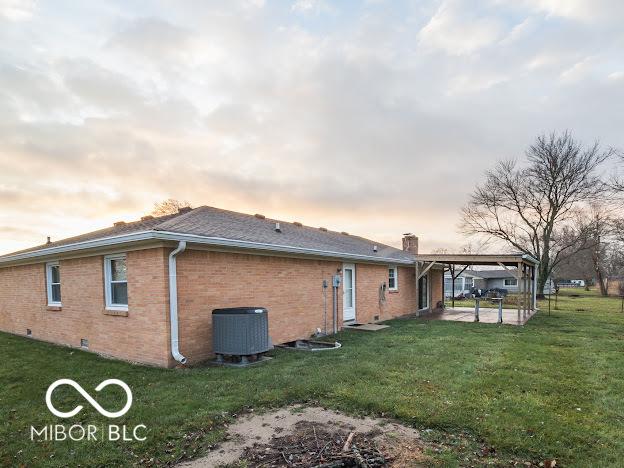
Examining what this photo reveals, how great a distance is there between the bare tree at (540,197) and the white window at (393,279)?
20.9 m

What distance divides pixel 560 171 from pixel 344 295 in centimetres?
2601

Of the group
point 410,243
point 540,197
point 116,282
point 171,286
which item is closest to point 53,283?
point 116,282

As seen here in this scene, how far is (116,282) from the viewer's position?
8.67m

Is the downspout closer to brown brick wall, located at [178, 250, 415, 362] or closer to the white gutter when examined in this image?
brown brick wall, located at [178, 250, 415, 362]

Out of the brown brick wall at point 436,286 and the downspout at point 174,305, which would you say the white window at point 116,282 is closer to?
the downspout at point 174,305

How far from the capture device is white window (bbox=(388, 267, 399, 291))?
1677 cm

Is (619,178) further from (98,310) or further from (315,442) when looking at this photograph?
(98,310)

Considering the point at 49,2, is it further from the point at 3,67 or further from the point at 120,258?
the point at 120,258

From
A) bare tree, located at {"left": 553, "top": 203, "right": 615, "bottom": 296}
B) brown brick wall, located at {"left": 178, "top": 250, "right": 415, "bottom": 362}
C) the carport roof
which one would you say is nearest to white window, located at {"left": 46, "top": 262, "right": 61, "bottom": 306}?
brown brick wall, located at {"left": 178, "top": 250, "right": 415, "bottom": 362}

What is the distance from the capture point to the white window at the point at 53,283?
1102cm

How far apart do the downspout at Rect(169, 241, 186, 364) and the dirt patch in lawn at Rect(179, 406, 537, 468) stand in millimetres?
3163

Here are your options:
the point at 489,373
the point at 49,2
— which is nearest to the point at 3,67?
the point at 49,2

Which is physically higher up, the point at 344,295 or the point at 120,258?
the point at 120,258

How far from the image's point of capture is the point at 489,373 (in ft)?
22.6
